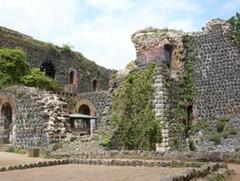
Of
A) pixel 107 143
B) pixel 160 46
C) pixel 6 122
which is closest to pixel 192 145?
pixel 107 143

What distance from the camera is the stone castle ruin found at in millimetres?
22531

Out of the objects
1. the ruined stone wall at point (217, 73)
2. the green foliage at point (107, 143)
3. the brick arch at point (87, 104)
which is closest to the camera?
the green foliage at point (107, 143)

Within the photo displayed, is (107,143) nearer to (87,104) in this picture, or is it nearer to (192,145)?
(192,145)

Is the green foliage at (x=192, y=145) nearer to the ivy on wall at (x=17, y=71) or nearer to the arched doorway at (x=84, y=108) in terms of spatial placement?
the ivy on wall at (x=17, y=71)

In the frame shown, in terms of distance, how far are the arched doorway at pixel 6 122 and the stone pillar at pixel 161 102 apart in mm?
8227

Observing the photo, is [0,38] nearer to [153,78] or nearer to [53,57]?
[53,57]

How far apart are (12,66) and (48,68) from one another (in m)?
7.09

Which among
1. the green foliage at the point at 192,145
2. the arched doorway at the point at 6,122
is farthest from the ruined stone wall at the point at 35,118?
the green foliage at the point at 192,145

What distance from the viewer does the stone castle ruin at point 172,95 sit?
22.5 m

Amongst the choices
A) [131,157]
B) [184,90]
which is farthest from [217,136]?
[131,157]

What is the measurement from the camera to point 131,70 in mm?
24000

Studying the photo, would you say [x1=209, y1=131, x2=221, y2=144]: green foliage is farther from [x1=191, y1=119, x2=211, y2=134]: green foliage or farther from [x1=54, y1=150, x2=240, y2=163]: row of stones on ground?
[x1=54, y1=150, x2=240, y2=163]: row of stones on ground

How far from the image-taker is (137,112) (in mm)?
22688

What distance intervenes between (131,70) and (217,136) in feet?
19.1
